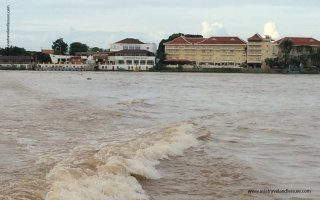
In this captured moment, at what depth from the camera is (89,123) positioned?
1290 cm

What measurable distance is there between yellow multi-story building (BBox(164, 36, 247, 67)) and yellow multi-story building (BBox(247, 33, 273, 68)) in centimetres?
154

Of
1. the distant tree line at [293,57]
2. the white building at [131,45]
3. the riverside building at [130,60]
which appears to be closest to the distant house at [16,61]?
the riverside building at [130,60]

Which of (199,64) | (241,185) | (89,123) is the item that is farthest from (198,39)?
(241,185)

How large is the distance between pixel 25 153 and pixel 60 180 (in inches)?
97.9

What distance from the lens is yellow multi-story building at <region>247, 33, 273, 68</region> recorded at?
93.0 metres

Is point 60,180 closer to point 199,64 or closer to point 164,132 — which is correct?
point 164,132

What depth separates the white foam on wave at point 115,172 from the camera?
214 inches

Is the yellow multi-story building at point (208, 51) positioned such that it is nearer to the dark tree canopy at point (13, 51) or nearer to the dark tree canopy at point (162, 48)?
the dark tree canopy at point (162, 48)

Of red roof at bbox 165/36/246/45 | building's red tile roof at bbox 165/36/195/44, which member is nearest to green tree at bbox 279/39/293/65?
red roof at bbox 165/36/246/45

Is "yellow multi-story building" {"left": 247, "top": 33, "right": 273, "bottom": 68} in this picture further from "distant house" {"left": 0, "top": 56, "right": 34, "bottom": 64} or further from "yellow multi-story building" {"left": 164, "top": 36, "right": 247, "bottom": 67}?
"distant house" {"left": 0, "top": 56, "right": 34, "bottom": 64}

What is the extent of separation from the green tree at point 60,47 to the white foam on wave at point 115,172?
113 metres

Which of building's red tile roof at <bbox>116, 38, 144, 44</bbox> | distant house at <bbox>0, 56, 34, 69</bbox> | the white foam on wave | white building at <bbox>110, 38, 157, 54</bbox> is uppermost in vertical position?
building's red tile roof at <bbox>116, 38, 144, 44</bbox>

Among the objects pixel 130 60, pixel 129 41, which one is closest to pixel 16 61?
pixel 129 41

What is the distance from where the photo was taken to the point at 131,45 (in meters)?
108
